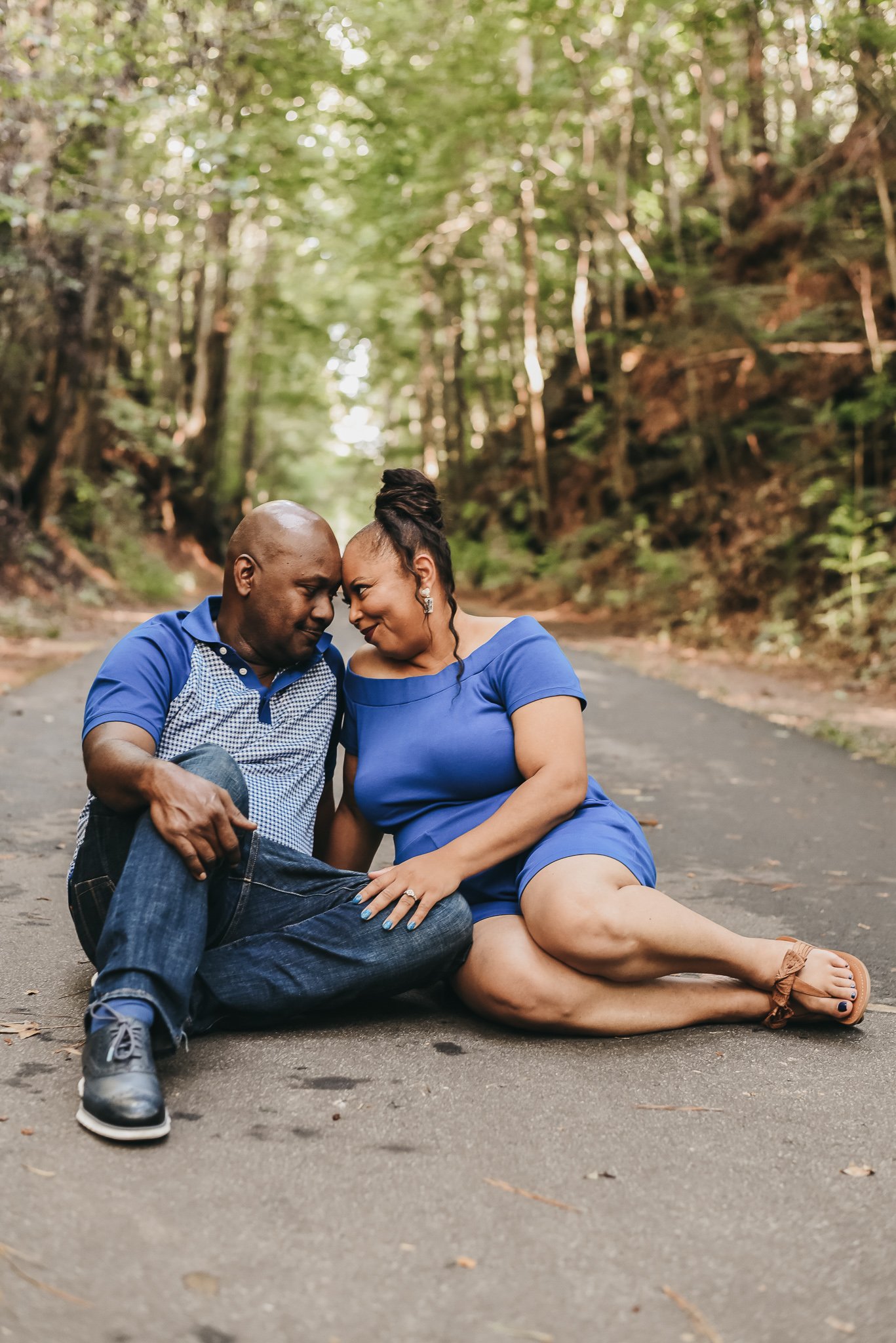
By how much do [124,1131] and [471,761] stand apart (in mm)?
1448

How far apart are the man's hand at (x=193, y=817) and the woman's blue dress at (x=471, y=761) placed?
28.0 inches

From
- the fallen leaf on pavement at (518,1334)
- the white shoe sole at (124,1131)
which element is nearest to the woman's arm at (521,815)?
the white shoe sole at (124,1131)

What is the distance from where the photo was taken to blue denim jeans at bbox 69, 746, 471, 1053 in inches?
125

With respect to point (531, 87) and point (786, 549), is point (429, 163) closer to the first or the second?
point (531, 87)

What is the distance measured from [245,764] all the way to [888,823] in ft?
15.1

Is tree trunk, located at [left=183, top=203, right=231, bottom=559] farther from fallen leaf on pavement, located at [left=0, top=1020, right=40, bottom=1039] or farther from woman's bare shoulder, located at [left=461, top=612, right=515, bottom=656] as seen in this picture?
fallen leaf on pavement, located at [left=0, top=1020, right=40, bottom=1039]

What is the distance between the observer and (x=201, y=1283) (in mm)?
2004

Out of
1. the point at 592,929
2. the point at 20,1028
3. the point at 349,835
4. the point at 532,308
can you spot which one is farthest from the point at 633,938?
the point at 532,308

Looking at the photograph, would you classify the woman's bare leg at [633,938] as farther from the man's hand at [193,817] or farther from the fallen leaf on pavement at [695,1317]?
the fallen leaf on pavement at [695,1317]

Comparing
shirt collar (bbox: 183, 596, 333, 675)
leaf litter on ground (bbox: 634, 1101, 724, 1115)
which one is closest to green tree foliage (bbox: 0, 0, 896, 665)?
shirt collar (bbox: 183, 596, 333, 675)

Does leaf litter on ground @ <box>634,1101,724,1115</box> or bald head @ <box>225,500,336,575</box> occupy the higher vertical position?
bald head @ <box>225,500,336,575</box>

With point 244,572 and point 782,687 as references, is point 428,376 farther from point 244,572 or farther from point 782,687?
point 244,572

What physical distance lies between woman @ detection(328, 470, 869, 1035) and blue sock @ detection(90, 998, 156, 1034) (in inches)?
27.6

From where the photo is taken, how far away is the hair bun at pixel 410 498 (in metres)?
3.63
